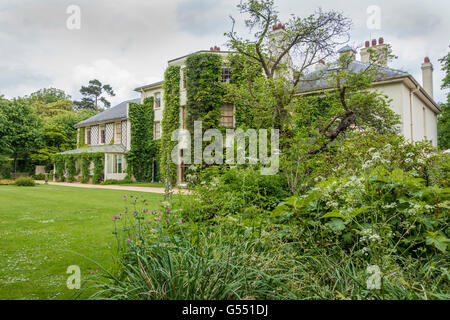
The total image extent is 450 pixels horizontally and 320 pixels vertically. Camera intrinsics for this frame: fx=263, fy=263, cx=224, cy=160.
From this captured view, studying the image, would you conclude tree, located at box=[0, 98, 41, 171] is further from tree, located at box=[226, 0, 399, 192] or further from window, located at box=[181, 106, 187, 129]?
tree, located at box=[226, 0, 399, 192]

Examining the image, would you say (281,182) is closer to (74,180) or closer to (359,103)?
(359,103)

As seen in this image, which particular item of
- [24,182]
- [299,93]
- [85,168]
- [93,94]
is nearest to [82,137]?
[85,168]

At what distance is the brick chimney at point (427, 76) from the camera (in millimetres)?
18766

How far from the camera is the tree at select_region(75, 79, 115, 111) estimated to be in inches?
1529

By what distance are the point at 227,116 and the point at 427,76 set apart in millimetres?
14925

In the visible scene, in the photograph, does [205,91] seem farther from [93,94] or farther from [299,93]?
[93,94]

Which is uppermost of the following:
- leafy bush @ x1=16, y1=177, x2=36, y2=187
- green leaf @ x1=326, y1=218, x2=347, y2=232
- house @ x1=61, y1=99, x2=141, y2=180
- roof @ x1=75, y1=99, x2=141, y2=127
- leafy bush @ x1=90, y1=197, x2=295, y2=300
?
roof @ x1=75, y1=99, x2=141, y2=127

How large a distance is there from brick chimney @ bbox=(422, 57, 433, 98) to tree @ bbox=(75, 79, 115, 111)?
37219mm

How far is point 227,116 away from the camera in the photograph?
17234mm

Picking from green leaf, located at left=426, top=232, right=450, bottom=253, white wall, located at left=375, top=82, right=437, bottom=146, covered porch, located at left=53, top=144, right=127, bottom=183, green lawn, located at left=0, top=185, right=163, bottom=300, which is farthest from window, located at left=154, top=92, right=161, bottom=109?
green leaf, located at left=426, top=232, right=450, bottom=253

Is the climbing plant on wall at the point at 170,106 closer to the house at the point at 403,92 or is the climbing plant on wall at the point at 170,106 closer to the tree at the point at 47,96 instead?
the house at the point at 403,92

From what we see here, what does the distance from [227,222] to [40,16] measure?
3720 millimetres

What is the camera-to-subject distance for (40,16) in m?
3.57
